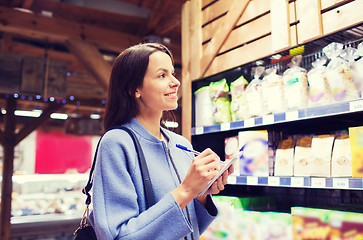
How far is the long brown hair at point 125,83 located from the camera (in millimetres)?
1440

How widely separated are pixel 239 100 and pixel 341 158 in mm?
877

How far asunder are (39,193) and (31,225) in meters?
0.92

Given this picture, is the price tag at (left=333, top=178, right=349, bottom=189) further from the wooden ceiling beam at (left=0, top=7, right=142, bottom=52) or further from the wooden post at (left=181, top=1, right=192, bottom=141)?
the wooden ceiling beam at (left=0, top=7, right=142, bottom=52)

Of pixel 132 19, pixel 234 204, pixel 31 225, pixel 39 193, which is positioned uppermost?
pixel 132 19

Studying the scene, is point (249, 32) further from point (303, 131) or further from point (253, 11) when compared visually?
point (303, 131)

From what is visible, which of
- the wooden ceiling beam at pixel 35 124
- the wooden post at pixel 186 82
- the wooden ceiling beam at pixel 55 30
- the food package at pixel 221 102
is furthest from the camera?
the wooden ceiling beam at pixel 35 124

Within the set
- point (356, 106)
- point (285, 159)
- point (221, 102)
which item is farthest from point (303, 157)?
point (221, 102)

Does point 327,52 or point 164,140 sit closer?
point 164,140

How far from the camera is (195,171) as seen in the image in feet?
3.92

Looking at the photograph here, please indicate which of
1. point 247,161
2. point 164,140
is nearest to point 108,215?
point 164,140

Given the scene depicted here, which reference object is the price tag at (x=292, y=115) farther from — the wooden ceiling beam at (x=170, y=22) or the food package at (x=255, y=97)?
the wooden ceiling beam at (x=170, y=22)

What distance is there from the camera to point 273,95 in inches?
88.4

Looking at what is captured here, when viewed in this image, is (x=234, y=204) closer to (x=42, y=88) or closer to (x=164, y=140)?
(x=164, y=140)

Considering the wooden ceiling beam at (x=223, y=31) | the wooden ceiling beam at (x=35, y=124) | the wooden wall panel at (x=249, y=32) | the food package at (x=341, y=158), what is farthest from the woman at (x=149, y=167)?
the wooden ceiling beam at (x=35, y=124)
